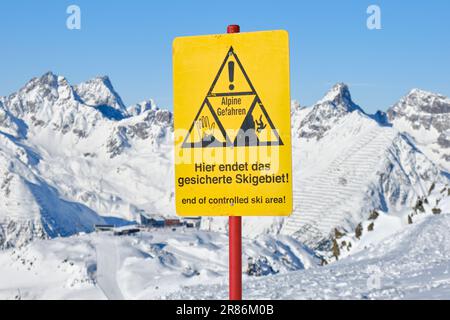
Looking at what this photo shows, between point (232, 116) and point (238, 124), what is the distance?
10 centimetres

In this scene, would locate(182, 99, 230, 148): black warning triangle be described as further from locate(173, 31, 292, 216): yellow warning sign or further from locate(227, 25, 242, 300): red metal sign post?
locate(227, 25, 242, 300): red metal sign post

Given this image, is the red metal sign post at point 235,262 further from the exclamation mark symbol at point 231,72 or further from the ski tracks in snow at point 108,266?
the ski tracks in snow at point 108,266

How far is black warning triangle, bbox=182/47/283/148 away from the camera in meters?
6.59

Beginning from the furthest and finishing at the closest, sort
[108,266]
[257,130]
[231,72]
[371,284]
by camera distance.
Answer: [108,266] < [371,284] < [231,72] < [257,130]

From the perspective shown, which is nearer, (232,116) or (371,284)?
(232,116)

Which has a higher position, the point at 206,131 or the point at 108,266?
the point at 206,131

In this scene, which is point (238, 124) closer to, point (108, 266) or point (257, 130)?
point (257, 130)

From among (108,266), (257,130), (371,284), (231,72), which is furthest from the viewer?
(108,266)

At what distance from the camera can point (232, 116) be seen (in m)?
6.61

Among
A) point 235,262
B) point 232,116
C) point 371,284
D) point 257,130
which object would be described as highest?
point 232,116

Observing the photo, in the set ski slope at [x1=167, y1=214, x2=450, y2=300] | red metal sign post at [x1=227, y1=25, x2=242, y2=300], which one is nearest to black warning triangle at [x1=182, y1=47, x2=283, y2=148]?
red metal sign post at [x1=227, y1=25, x2=242, y2=300]

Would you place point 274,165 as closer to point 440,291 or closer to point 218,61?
point 218,61

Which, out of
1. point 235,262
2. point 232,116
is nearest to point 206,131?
point 232,116

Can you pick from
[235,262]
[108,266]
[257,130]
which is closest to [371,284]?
[235,262]
